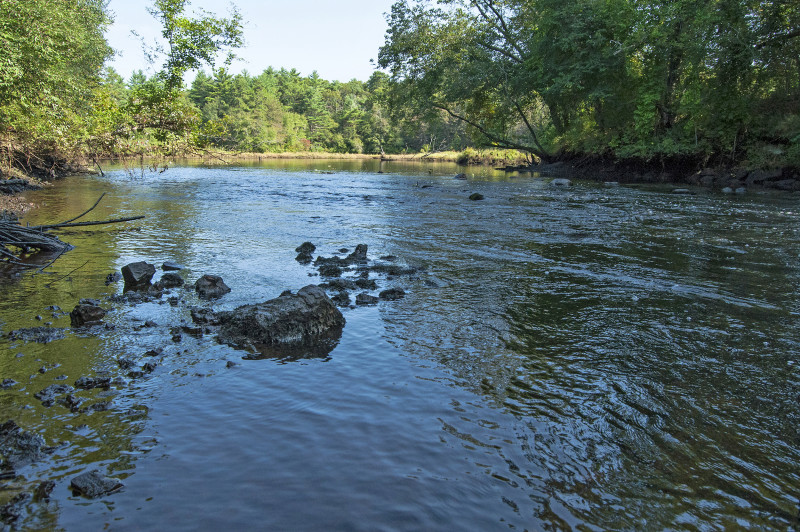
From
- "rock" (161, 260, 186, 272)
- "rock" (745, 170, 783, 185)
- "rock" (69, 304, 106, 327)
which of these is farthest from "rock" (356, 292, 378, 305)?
"rock" (745, 170, 783, 185)

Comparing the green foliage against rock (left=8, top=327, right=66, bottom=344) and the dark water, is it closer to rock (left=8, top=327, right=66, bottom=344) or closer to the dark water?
the dark water

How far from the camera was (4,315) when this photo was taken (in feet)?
23.1

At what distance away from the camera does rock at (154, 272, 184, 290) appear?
8.66 meters

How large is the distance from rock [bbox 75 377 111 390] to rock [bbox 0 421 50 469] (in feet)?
2.78

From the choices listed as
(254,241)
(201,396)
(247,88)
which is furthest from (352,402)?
(247,88)

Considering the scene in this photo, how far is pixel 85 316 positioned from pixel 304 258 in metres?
4.74

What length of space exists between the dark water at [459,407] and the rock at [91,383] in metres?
0.15

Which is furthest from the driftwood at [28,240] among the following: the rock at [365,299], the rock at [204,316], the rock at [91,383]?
the rock at [91,383]

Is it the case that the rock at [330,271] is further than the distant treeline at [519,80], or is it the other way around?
the distant treeline at [519,80]

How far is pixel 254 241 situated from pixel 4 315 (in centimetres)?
641

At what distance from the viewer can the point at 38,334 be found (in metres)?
6.30

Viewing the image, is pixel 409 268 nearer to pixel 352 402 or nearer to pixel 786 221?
pixel 352 402

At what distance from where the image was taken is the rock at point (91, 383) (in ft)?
16.4

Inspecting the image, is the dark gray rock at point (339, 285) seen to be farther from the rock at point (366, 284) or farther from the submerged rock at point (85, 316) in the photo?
the submerged rock at point (85, 316)
